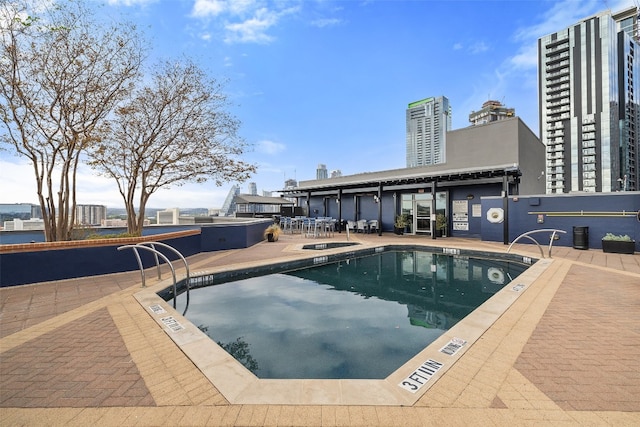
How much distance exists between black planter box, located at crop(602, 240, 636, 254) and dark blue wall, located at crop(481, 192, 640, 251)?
2.64 ft

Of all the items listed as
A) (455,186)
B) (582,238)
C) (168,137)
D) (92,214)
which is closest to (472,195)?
(455,186)

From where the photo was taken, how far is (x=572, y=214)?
393 inches

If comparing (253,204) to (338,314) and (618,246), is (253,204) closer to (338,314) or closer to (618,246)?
(338,314)

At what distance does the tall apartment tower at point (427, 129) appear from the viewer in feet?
248

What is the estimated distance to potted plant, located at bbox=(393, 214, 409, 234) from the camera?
1514cm

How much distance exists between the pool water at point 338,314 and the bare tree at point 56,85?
15.3 ft

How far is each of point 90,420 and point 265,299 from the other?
3.39m

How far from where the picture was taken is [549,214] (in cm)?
1048

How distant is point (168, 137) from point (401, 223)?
11538 millimetres

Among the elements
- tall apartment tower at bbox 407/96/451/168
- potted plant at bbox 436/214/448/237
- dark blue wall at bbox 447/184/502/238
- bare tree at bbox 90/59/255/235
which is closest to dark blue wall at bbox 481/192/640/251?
dark blue wall at bbox 447/184/502/238

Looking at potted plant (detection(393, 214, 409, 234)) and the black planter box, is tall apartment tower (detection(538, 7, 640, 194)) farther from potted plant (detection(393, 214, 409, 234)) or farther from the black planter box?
the black planter box

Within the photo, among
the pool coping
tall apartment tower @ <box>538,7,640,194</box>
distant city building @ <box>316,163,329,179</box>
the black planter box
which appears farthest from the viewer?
distant city building @ <box>316,163,329,179</box>

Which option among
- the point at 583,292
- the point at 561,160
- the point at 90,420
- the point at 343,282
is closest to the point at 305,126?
the point at 343,282

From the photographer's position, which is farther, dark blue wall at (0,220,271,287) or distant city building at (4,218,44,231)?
distant city building at (4,218,44,231)
